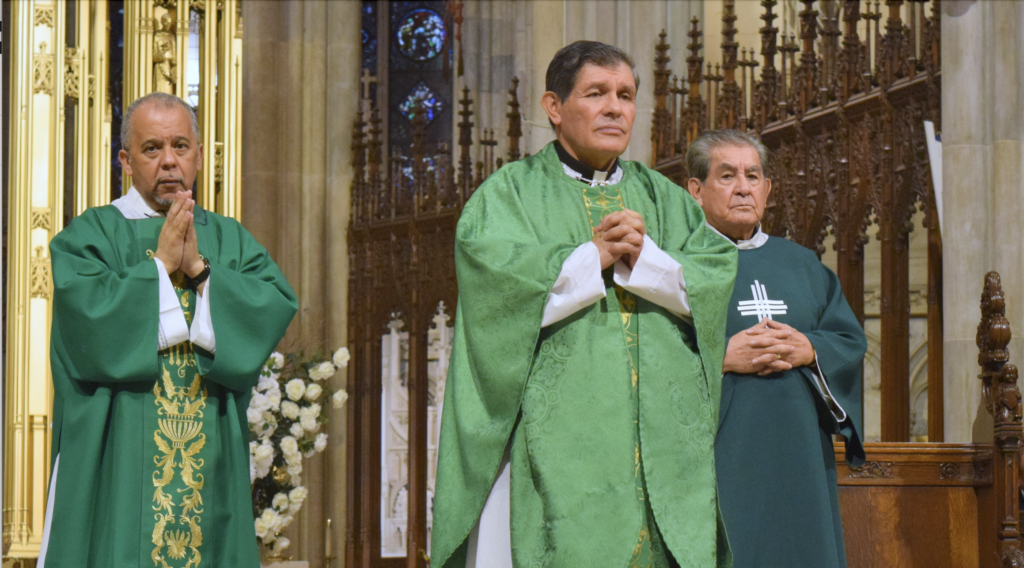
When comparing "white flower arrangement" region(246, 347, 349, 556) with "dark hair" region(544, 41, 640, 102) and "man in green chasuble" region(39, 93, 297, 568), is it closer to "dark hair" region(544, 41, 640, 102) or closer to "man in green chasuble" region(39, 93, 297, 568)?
"man in green chasuble" region(39, 93, 297, 568)

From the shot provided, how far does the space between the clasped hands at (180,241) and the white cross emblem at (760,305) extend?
4.54 feet

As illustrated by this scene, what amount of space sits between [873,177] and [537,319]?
11.0 feet

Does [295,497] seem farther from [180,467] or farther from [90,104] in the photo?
[90,104]

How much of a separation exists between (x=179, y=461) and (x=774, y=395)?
1.48m

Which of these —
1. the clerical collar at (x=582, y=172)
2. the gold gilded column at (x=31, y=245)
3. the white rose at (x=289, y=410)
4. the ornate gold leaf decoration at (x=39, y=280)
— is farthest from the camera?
the ornate gold leaf decoration at (x=39, y=280)

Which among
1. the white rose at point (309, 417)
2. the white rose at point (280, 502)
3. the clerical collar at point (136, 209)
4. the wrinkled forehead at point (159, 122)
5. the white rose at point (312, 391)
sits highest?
the wrinkled forehead at point (159, 122)

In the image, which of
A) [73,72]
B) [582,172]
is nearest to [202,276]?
[582,172]

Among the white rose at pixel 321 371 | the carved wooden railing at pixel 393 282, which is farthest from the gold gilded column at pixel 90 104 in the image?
the white rose at pixel 321 371

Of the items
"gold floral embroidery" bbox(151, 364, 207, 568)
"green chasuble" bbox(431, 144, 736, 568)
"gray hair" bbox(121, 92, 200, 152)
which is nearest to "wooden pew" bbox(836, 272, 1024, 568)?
"green chasuble" bbox(431, 144, 736, 568)

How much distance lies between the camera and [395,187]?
28.8 feet

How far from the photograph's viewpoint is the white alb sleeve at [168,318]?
313 cm

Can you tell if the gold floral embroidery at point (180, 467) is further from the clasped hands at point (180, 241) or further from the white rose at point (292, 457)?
the white rose at point (292, 457)

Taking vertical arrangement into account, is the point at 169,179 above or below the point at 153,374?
above

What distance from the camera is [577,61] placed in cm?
292
